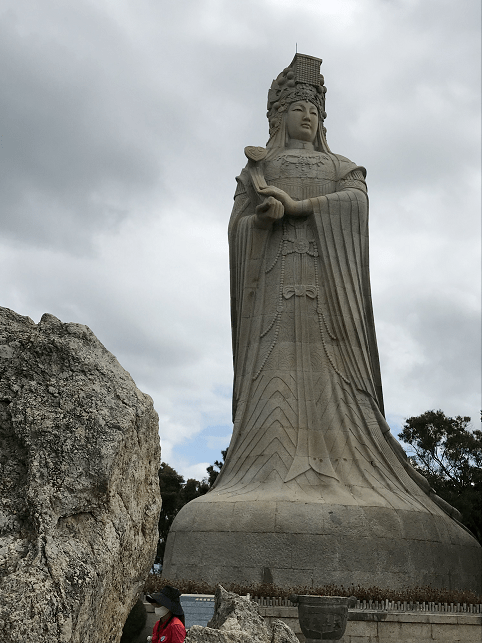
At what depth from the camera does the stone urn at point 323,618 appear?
7812 millimetres

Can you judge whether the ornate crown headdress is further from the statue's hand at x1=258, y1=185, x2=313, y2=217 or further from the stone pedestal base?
the stone pedestal base

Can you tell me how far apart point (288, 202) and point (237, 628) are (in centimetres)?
1032

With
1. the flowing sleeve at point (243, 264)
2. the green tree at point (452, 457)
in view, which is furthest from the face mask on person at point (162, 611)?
the green tree at point (452, 457)

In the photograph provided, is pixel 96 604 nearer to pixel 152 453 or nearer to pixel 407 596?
pixel 152 453

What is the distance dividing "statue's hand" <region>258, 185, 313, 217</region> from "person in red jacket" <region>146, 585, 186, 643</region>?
390 inches

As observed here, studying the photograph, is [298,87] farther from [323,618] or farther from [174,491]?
[174,491]

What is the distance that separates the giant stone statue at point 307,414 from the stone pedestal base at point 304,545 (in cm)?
2

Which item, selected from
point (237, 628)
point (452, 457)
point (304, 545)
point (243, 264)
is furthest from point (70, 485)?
point (452, 457)

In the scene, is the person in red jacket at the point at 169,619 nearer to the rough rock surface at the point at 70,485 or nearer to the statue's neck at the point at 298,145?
the rough rock surface at the point at 70,485

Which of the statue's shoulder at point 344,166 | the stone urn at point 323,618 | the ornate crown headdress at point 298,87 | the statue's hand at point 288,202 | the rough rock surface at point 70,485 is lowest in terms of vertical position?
the stone urn at point 323,618

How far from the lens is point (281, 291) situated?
13086 millimetres

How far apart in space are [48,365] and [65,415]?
255 millimetres

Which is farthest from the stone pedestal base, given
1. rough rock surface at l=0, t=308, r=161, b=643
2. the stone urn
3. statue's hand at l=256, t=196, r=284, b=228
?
rough rock surface at l=0, t=308, r=161, b=643

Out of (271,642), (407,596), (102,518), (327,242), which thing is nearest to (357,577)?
(407,596)
